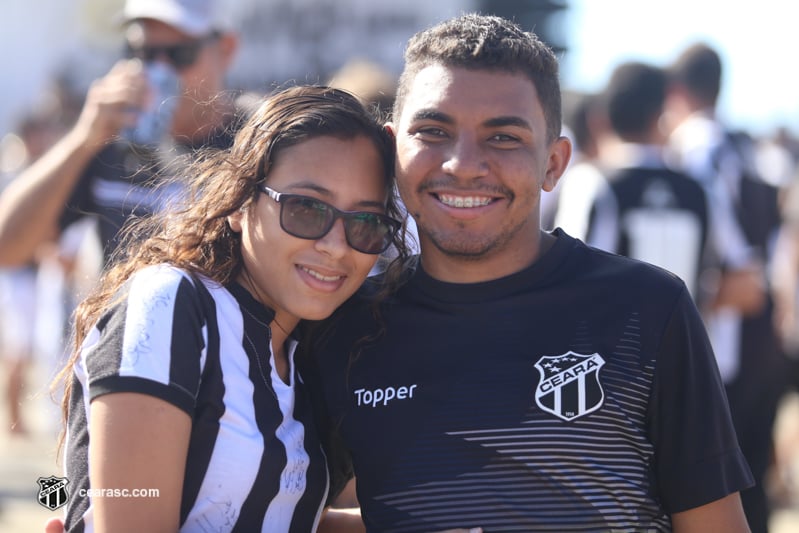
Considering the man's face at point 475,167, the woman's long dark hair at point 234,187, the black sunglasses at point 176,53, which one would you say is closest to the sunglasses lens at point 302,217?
the woman's long dark hair at point 234,187

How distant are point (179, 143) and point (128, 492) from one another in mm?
1872

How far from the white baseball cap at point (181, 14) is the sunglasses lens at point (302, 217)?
5.50 feet

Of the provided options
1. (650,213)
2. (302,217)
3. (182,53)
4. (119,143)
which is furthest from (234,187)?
(650,213)

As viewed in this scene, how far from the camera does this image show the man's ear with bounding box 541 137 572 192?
2.71m

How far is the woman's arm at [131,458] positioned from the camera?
209 cm

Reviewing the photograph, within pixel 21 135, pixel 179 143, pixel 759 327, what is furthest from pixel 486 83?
pixel 21 135

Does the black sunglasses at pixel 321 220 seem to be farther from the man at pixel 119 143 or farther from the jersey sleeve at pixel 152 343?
the man at pixel 119 143

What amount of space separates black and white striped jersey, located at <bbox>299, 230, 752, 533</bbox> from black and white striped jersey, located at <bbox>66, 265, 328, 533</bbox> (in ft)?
0.81

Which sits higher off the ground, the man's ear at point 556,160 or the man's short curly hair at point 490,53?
the man's short curly hair at point 490,53

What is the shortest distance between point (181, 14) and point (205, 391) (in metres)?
2.08

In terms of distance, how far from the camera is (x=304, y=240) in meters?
2.48

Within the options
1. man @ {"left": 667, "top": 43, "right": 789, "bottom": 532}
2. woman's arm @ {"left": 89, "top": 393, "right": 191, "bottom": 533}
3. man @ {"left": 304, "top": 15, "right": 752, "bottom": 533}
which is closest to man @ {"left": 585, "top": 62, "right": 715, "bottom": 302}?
man @ {"left": 667, "top": 43, "right": 789, "bottom": 532}

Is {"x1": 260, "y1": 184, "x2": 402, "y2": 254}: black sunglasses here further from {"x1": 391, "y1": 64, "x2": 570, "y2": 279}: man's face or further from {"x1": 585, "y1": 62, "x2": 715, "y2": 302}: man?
{"x1": 585, "y1": 62, "x2": 715, "y2": 302}: man

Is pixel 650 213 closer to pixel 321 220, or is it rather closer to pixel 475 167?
pixel 475 167
